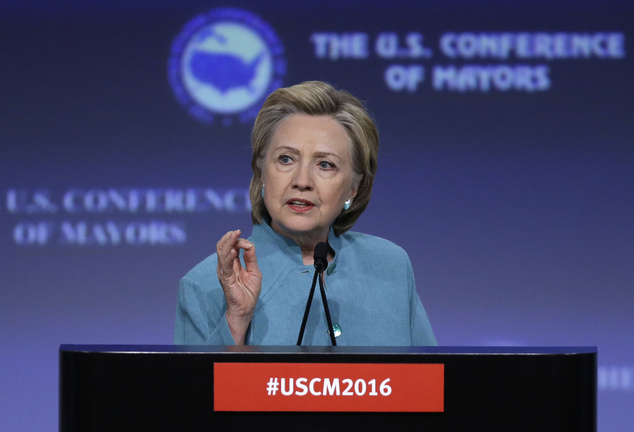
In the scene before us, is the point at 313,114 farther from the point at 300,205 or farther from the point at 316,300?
the point at 316,300

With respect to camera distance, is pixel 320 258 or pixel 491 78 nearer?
pixel 320 258

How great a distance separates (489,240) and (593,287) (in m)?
0.48

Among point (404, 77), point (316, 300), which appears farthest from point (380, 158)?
point (316, 300)

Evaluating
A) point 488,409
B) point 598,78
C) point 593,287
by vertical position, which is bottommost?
point 488,409

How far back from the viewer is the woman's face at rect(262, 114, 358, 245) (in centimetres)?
185

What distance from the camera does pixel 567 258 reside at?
369 centimetres

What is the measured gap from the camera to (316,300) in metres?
1.81

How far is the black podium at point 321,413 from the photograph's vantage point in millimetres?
1070

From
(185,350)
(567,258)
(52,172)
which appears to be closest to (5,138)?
(52,172)

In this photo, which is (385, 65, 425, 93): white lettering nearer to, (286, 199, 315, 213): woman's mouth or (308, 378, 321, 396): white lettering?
(286, 199, 315, 213): woman's mouth

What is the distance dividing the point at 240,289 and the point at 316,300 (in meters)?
0.25

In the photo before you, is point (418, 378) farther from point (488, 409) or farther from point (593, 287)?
point (593, 287)

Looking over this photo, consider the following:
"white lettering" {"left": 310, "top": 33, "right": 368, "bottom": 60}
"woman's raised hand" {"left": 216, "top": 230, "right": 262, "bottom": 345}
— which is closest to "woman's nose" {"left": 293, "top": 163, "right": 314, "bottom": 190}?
"woman's raised hand" {"left": 216, "top": 230, "right": 262, "bottom": 345}

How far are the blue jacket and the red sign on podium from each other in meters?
0.53
